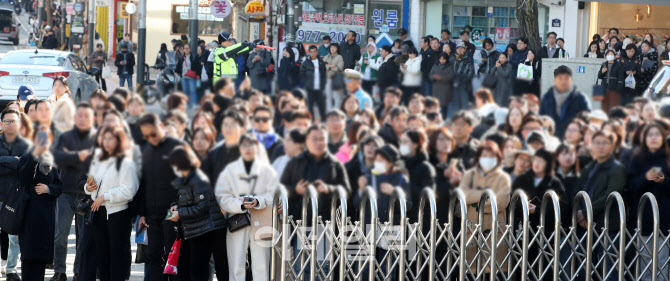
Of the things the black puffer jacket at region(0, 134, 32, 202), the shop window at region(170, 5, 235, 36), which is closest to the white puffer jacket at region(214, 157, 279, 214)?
the black puffer jacket at region(0, 134, 32, 202)

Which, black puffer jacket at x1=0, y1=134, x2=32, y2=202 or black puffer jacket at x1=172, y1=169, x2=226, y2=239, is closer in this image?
black puffer jacket at x1=172, y1=169, x2=226, y2=239

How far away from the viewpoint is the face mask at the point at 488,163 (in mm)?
6246

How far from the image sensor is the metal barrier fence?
6492 millimetres

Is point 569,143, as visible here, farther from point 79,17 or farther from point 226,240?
point 79,17

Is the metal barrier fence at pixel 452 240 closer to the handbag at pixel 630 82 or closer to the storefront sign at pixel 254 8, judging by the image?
the handbag at pixel 630 82

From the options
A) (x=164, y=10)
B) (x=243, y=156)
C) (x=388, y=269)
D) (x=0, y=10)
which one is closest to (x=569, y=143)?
(x=388, y=269)

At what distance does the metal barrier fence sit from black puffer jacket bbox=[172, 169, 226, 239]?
0.49m

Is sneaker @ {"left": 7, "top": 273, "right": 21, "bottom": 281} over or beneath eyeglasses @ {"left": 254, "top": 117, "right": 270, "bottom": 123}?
beneath

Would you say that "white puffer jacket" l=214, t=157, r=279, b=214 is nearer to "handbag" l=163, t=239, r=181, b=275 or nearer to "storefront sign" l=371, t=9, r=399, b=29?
"handbag" l=163, t=239, r=181, b=275

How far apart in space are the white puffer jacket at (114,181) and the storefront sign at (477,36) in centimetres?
2186

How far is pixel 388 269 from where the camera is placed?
22.5ft

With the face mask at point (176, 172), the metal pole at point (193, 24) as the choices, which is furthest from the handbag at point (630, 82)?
the face mask at point (176, 172)

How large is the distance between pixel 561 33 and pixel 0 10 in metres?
41.9

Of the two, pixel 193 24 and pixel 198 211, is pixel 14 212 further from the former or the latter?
pixel 193 24
